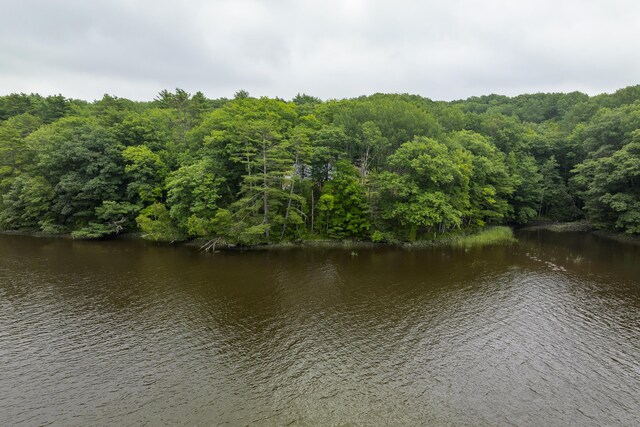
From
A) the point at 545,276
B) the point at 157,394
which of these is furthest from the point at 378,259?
the point at 157,394

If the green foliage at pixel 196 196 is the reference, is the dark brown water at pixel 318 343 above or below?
below

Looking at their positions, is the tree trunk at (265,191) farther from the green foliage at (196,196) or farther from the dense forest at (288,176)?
the green foliage at (196,196)

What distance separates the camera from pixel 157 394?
1407cm

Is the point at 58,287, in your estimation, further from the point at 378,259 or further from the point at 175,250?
the point at 378,259

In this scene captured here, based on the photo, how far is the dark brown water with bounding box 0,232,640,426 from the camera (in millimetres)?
13344

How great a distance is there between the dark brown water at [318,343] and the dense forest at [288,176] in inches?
300

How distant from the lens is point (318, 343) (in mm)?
17906

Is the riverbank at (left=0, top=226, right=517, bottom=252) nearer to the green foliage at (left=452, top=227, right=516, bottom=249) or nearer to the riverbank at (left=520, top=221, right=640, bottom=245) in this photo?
the green foliage at (left=452, top=227, right=516, bottom=249)

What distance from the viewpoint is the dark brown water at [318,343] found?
1334 centimetres

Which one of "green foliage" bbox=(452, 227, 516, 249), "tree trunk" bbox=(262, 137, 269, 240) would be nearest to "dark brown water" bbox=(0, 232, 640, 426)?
"tree trunk" bbox=(262, 137, 269, 240)

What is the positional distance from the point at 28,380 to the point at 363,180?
1269 inches

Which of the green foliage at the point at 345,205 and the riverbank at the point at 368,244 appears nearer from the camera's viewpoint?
the riverbank at the point at 368,244

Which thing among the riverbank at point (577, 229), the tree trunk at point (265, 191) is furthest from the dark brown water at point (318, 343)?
the riverbank at point (577, 229)

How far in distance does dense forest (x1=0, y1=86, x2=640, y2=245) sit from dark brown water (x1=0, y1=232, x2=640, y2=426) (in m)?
7.62
